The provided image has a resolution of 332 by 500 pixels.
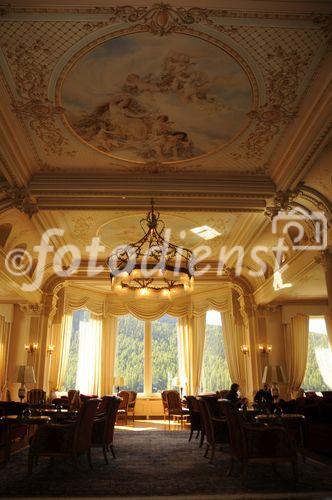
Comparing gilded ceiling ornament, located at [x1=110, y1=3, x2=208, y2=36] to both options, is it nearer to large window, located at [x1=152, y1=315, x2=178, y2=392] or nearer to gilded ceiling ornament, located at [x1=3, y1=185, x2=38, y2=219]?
gilded ceiling ornament, located at [x1=3, y1=185, x2=38, y2=219]

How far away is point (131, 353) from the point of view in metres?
14.2

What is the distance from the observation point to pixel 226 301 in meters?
13.1

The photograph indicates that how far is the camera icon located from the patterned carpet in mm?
3607

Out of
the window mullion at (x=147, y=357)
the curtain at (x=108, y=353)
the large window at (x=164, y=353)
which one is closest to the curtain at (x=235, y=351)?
the large window at (x=164, y=353)

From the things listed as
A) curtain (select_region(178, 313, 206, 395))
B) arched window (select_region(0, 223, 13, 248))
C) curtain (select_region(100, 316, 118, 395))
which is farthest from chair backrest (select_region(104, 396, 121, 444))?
curtain (select_region(100, 316, 118, 395))

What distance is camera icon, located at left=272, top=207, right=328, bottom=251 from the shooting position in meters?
7.23

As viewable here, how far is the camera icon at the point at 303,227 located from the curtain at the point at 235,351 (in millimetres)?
5084

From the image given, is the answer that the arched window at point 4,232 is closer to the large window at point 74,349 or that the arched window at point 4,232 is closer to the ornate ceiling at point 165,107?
the ornate ceiling at point 165,107

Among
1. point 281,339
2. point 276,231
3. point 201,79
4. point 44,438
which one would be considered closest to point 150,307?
point 281,339

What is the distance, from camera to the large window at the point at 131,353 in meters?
14.0

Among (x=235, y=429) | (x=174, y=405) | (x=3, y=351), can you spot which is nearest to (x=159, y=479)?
(x=235, y=429)

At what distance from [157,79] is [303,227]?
4311 mm

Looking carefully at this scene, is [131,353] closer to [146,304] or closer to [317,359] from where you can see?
[146,304]

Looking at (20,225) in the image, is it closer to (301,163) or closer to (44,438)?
(44,438)
